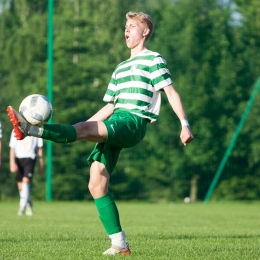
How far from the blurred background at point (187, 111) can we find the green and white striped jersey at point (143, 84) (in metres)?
14.5

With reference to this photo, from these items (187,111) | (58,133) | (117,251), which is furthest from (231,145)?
(58,133)

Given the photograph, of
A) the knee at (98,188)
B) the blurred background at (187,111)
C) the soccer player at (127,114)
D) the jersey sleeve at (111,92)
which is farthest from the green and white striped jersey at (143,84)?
the blurred background at (187,111)

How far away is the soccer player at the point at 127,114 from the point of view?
224 inches

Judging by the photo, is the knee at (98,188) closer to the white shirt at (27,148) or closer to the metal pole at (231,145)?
the white shirt at (27,148)

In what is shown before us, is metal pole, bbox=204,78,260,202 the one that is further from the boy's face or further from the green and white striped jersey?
the green and white striped jersey

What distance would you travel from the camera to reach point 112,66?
24.4 m

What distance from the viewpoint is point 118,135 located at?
Result: 5.63m

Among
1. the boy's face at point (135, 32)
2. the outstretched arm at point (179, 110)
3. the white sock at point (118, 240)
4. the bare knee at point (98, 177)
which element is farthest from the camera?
the boy's face at point (135, 32)

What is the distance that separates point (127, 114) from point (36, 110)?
908mm

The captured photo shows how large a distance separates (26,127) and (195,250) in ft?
6.92

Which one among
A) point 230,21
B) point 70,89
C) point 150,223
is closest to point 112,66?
point 70,89

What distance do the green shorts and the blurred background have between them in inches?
578

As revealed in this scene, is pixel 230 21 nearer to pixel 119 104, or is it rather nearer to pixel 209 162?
pixel 209 162

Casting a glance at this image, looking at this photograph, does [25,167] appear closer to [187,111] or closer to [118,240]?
[118,240]
